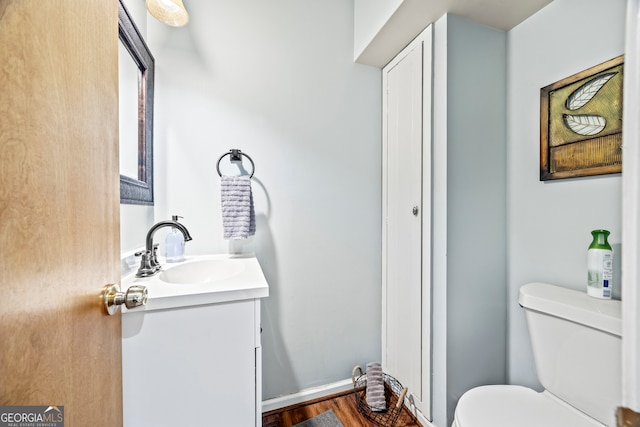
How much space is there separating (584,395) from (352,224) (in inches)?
46.1

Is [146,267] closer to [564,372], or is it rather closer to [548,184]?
[564,372]

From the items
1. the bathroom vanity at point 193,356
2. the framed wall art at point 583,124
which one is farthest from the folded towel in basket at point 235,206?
the framed wall art at point 583,124

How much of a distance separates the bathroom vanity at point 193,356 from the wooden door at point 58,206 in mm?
96

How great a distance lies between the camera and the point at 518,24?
4.12ft

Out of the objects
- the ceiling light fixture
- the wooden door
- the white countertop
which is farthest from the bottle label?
the ceiling light fixture

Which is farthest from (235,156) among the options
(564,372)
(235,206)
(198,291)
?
(564,372)

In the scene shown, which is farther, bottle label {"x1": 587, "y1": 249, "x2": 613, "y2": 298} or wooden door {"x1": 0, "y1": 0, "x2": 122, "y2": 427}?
bottle label {"x1": 587, "y1": 249, "x2": 613, "y2": 298}

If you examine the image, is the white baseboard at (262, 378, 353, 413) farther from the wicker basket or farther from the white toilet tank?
the white toilet tank

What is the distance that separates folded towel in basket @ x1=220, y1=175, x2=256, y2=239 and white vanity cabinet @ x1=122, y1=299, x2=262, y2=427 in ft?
1.75

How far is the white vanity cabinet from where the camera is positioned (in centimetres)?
74

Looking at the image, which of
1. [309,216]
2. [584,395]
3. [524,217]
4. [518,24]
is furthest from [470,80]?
[584,395]

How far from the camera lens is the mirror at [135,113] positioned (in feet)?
3.31

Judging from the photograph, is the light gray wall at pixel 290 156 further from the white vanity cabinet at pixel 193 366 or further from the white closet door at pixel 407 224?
the white vanity cabinet at pixel 193 366

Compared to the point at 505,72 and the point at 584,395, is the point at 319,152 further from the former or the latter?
the point at 584,395
